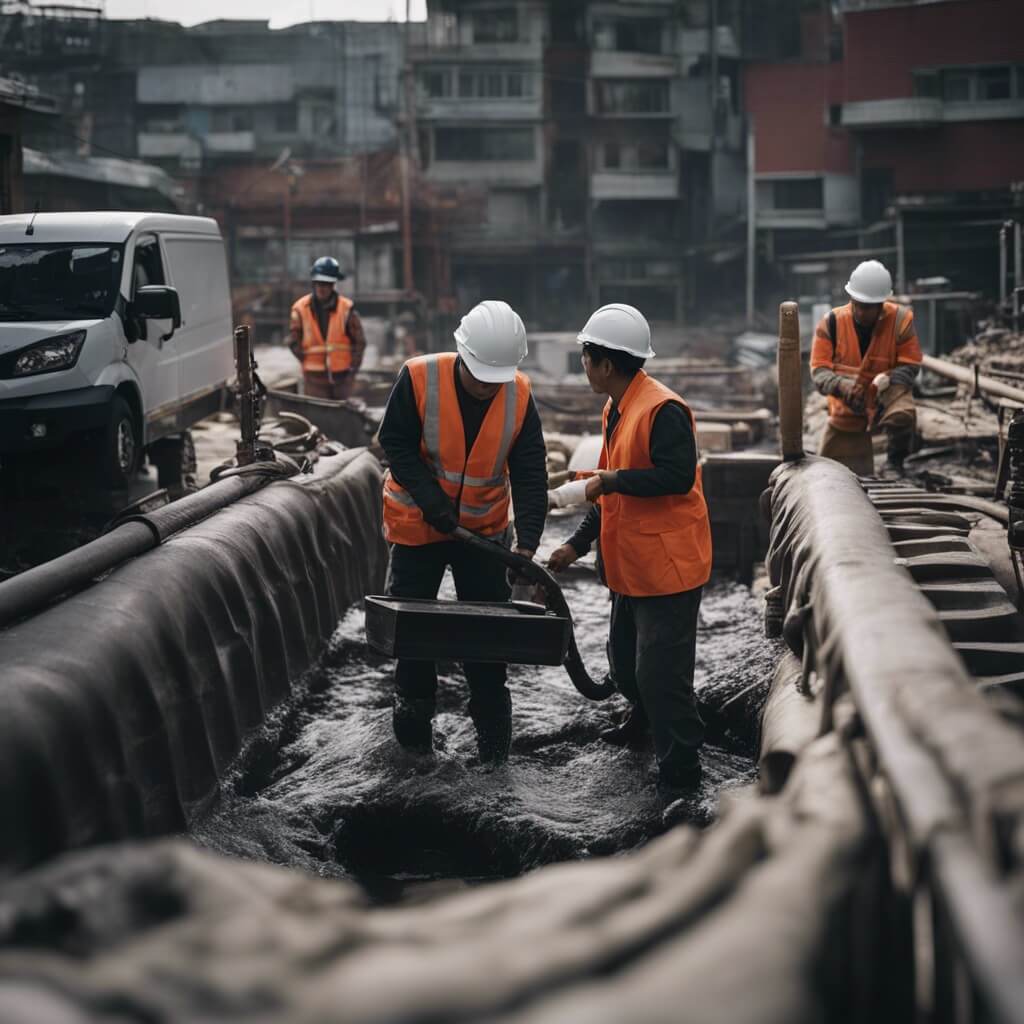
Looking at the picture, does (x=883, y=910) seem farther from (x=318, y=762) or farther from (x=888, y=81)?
(x=888, y=81)

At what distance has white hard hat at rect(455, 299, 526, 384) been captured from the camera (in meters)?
6.18

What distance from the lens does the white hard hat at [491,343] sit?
6.18m

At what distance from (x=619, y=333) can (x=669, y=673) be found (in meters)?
1.52

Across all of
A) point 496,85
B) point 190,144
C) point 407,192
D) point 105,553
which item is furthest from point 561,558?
point 190,144

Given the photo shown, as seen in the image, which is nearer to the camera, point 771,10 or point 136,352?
point 136,352

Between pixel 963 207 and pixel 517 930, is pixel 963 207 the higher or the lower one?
the higher one

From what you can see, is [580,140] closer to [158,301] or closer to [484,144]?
[484,144]

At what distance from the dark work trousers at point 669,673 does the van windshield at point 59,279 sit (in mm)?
6175

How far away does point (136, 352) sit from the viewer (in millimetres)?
11008

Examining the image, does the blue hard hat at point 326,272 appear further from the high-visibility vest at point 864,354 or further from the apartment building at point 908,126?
the apartment building at point 908,126

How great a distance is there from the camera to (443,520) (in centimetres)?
631

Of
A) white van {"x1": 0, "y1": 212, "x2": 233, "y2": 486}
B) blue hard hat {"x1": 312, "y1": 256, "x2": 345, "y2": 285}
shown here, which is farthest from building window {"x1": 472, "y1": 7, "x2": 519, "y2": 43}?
white van {"x1": 0, "y1": 212, "x2": 233, "y2": 486}

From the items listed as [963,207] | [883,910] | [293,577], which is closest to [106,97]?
[963,207]

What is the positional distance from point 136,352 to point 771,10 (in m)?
47.9
